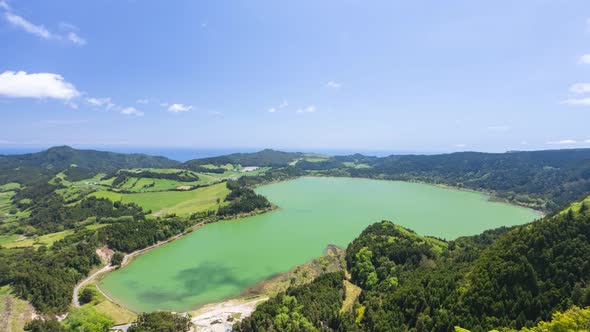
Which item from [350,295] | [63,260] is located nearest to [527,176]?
[350,295]

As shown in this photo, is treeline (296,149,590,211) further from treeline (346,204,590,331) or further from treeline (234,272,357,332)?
treeline (234,272,357,332)

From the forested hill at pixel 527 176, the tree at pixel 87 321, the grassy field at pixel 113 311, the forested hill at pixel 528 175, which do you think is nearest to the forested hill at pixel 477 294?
the tree at pixel 87 321

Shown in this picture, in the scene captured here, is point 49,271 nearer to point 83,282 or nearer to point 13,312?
point 83,282

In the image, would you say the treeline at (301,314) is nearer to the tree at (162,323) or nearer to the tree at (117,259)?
the tree at (162,323)

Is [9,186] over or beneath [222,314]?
over

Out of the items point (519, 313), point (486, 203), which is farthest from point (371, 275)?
point (486, 203)

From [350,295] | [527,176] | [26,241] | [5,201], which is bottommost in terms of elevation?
[26,241]
